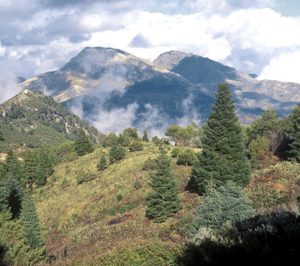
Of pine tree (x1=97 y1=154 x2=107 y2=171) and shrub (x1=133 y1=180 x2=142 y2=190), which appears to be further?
pine tree (x1=97 y1=154 x2=107 y2=171)

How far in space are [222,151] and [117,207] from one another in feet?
50.3

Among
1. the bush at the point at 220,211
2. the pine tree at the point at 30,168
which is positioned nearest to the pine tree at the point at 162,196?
the bush at the point at 220,211

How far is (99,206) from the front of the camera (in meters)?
55.1

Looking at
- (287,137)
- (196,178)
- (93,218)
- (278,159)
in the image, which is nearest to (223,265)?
(196,178)

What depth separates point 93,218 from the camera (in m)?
51.4

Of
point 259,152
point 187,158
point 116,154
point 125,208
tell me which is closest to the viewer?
point 125,208

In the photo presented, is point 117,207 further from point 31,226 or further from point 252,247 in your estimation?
point 252,247

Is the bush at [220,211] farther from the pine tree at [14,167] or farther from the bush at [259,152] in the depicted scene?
the pine tree at [14,167]

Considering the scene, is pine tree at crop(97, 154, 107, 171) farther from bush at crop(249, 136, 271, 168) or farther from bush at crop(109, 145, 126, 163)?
bush at crop(249, 136, 271, 168)

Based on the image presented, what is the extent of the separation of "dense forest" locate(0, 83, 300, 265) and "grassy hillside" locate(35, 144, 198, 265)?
23 centimetres

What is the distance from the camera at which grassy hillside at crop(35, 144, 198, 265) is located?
32375mm

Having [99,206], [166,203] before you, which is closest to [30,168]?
[99,206]

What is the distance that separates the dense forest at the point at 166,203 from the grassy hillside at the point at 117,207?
2.9 inches

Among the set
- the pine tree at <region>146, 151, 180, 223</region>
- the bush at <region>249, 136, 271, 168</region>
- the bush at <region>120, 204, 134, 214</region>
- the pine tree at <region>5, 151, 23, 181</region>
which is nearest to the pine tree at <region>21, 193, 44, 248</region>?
the pine tree at <region>146, 151, 180, 223</region>
